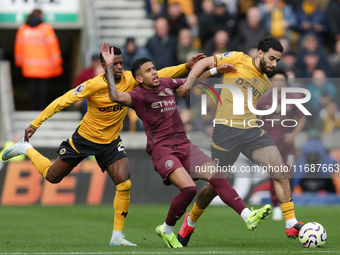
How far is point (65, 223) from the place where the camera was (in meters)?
9.70

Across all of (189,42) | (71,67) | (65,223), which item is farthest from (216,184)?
(71,67)

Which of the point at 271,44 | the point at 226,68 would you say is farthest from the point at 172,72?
the point at 271,44

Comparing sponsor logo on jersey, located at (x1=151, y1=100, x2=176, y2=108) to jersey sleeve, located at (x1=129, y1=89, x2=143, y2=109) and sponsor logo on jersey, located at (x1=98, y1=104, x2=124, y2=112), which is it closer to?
jersey sleeve, located at (x1=129, y1=89, x2=143, y2=109)

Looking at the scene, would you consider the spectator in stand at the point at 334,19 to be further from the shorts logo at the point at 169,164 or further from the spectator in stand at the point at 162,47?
the shorts logo at the point at 169,164

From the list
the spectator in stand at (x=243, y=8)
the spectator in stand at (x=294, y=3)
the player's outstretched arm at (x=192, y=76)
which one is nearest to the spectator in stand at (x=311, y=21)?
the spectator in stand at (x=294, y=3)

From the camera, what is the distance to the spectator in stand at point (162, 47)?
1395cm

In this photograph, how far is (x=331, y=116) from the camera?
1341 cm

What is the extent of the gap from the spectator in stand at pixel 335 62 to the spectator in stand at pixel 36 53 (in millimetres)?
6942

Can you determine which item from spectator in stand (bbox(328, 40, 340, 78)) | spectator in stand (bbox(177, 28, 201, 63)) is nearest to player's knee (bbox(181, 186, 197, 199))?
spectator in stand (bbox(177, 28, 201, 63))

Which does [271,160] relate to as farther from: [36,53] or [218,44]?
[36,53]

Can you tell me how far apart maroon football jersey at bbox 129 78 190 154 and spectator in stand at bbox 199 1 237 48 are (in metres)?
7.65

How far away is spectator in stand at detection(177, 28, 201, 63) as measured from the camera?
46.2 feet

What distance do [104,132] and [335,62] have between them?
9.03m

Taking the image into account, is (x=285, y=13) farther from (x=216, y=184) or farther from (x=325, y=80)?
(x=216, y=184)
